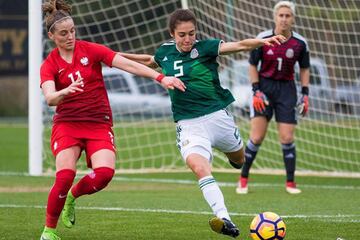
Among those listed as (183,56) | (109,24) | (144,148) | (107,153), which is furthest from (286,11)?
(144,148)

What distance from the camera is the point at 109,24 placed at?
634 inches

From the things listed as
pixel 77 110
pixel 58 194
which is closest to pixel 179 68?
pixel 77 110

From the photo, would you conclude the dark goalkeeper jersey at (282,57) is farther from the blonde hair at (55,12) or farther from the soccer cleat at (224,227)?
the soccer cleat at (224,227)

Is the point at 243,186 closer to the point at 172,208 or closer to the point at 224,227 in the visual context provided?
the point at 172,208

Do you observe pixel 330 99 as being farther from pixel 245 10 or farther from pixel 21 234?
pixel 21 234

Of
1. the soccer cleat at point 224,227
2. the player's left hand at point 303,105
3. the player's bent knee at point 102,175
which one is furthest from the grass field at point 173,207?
the player's left hand at point 303,105

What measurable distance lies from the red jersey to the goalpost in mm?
5769

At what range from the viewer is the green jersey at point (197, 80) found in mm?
7895

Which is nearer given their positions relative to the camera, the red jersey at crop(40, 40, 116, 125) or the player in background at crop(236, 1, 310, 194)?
the red jersey at crop(40, 40, 116, 125)

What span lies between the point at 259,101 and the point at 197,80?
10.7 ft

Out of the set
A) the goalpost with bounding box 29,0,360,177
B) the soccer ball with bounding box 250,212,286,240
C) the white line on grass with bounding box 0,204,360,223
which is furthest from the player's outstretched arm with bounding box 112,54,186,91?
the goalpost with bounding box 29,0,360,177

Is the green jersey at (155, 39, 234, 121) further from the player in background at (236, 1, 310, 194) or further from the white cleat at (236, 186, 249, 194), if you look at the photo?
the white cleat at (236, 186, 249, 194)

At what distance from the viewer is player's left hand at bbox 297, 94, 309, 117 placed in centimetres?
1100

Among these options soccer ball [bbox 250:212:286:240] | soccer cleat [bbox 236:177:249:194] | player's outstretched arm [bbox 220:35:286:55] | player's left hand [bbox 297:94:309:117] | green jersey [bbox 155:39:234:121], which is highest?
player's outstretched arm [bbox 220:35:286:55]
